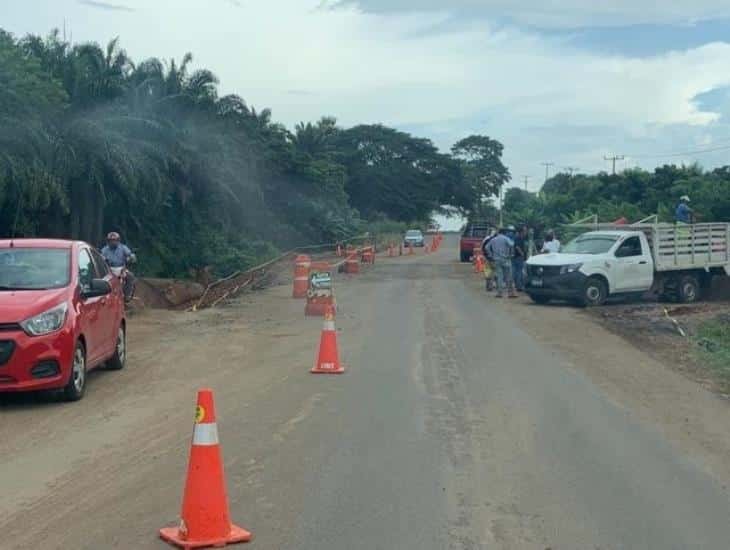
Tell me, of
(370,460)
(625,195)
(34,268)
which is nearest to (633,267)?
(34,268)

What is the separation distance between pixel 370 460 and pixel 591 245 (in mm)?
17917

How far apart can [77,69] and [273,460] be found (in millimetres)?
22489

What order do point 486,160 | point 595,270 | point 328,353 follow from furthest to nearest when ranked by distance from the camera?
point 486,160 < point 595,270 < point 328,353

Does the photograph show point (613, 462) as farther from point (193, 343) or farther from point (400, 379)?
point (193, 343)

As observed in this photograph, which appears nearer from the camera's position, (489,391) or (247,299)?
(489,391)

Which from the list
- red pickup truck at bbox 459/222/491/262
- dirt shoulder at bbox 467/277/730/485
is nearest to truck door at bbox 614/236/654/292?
dirt shoulder at bbox 467/277/730/485

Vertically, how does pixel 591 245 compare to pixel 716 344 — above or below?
above

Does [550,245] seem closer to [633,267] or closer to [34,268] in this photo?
[633,267]

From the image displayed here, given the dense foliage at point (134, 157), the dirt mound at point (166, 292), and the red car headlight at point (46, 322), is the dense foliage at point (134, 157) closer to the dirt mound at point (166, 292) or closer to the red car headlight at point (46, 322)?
the dirt mound at point (166, 292)

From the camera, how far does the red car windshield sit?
10883 millimetres

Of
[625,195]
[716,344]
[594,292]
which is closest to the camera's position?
[716,344]

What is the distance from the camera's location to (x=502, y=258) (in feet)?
85.9

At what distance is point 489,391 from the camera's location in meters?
11.5

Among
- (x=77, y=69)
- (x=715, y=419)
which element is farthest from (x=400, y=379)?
(x=77, y=69)
